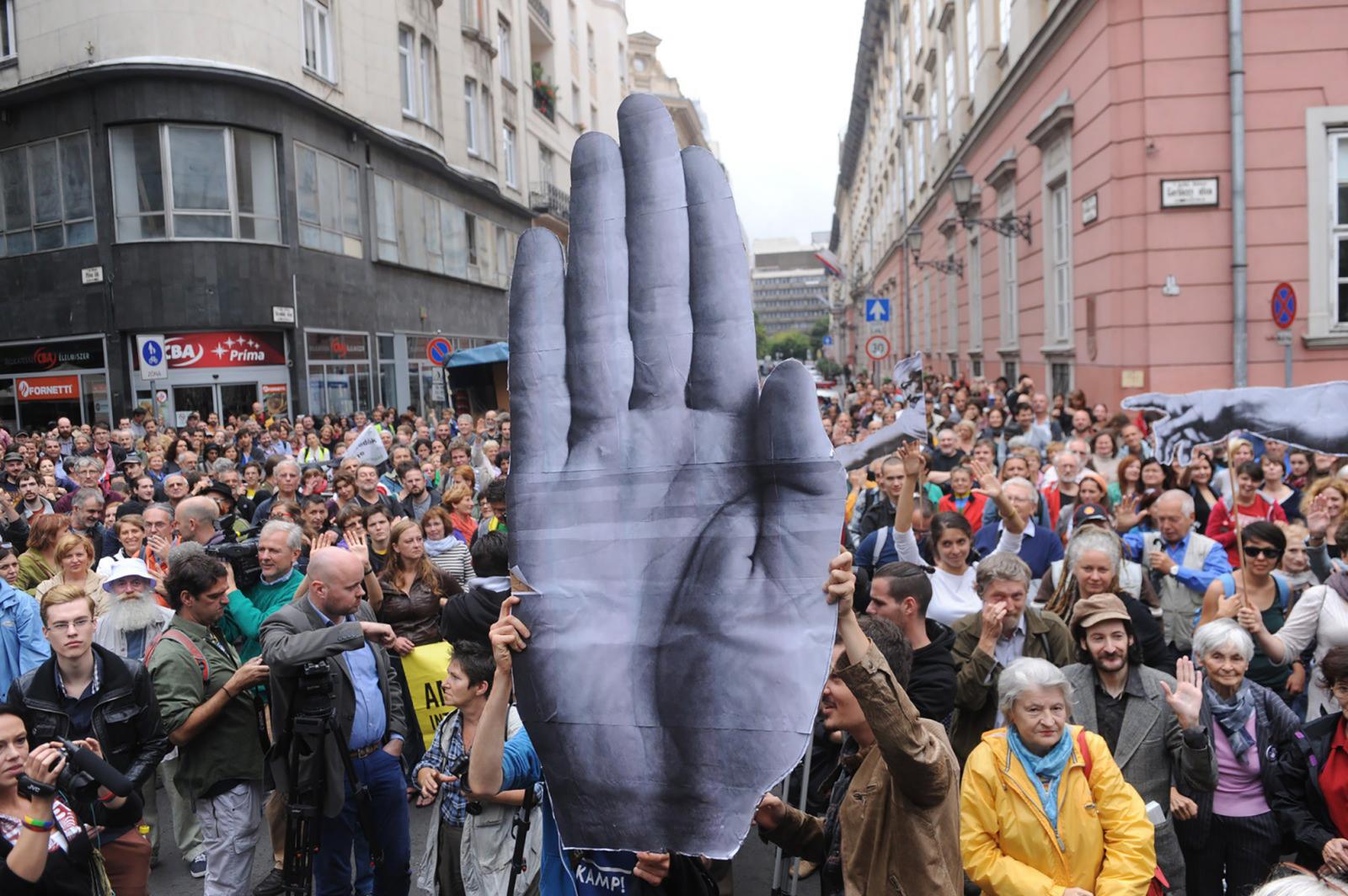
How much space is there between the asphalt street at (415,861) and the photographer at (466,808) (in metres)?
1.33

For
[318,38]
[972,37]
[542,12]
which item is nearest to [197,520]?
[318,38]

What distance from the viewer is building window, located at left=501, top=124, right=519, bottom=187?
34781 mm

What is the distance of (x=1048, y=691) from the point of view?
338 centimetres

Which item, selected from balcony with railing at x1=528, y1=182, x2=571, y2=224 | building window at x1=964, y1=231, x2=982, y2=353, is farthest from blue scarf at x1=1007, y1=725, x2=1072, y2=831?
balcony with railing at x1=528, y1=182, x2=571, y2=224

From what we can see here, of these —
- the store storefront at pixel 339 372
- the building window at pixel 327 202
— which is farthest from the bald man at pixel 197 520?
the building window at pixel 327 202

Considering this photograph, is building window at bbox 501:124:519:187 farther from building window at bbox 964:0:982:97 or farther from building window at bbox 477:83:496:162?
building window at bbox 964:0:982:97

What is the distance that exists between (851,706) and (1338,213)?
12.3m

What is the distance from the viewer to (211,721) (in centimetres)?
449

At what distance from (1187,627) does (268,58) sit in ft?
69.0

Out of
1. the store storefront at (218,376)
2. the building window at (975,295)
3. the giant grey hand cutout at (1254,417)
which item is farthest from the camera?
the building window at (975,295)

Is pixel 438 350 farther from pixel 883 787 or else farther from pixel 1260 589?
pixel 883 787

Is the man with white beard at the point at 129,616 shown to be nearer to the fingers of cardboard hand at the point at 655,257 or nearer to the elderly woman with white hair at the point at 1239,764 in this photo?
the fingers of cardboard hand at the point at 655,257

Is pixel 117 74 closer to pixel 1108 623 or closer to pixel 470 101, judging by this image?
pixel 470 101

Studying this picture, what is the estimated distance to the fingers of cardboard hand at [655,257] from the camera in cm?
308
